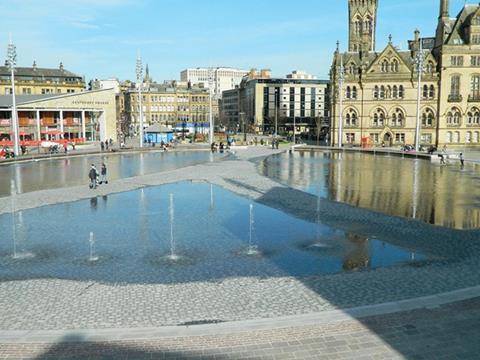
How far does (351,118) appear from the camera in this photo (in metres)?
84.8

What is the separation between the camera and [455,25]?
78875 mm

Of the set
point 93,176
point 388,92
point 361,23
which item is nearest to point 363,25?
point 361,23

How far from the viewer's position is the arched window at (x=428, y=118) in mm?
80625

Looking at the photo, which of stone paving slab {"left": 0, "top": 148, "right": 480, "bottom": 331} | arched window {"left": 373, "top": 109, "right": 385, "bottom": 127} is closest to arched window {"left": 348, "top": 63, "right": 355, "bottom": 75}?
arched window {"left": 373, "top": 109, "right": 385, "bottom": 127}

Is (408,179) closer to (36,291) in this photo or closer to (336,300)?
(336,300)

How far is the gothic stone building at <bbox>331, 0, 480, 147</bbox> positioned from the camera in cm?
7744

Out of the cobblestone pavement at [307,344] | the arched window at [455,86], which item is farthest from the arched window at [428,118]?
the cobblestone pavement at [307,344]

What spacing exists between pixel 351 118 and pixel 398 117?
7.94 metres

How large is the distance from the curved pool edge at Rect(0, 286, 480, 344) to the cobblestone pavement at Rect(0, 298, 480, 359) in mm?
130

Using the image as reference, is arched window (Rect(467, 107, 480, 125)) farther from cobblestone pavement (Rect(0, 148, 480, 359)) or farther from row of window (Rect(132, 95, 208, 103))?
row of window (Rect(132, 95, 208, 103))

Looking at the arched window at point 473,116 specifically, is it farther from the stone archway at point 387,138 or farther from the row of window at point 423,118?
the stone archway at point 387,138

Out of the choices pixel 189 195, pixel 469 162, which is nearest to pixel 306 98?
pixel 469 162

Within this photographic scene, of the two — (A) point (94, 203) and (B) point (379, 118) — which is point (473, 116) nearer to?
(B) point (379, 118)

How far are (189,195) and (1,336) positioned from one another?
65.1ft
